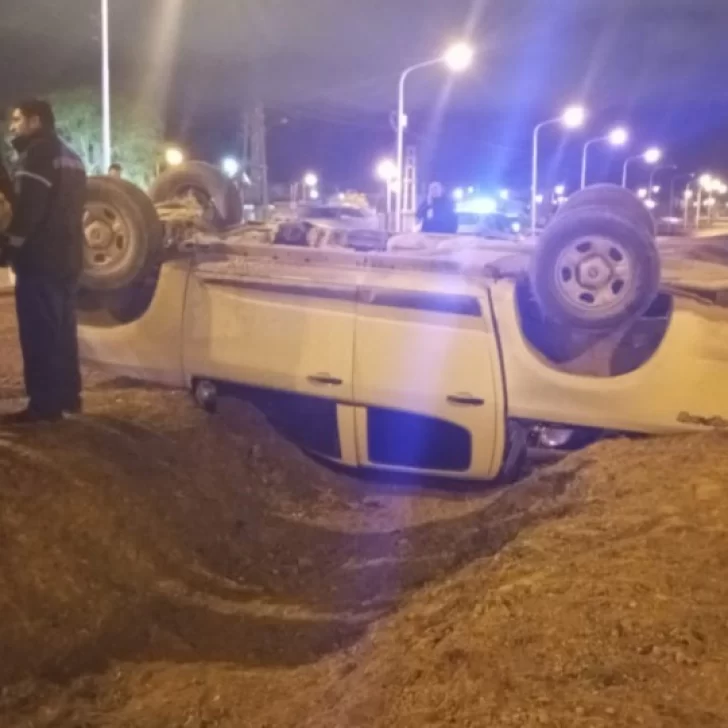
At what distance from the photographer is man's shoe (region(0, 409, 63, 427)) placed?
659 cm

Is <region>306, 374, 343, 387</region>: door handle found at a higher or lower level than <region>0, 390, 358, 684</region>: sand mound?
higher

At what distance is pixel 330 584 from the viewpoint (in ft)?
19.5

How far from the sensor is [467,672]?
393 cm

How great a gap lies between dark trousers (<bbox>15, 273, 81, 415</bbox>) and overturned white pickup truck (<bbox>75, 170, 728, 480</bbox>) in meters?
0.69

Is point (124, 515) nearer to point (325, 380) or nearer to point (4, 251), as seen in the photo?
point (325, 380)

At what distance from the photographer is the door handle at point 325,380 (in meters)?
6.67

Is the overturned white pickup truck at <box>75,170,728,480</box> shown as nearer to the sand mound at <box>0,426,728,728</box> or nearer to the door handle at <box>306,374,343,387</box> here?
the door handle at <box>306,374,343,387</box>

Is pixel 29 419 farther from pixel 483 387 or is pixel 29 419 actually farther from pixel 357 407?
pixel 483 387

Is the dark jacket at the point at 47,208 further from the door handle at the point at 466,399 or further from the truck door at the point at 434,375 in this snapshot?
the door handle at the point at 466,399

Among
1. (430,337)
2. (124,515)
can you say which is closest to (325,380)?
(430,337)

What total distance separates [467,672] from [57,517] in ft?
7.89

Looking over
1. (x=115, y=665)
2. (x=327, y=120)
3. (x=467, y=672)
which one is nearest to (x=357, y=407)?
(x=115, y=665)

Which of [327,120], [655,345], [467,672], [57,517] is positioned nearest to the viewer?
[467,672]

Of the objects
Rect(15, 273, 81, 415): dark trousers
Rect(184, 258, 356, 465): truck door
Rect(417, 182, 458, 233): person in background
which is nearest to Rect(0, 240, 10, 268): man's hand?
Rect(15, 273, 81, 415): dark trousers
